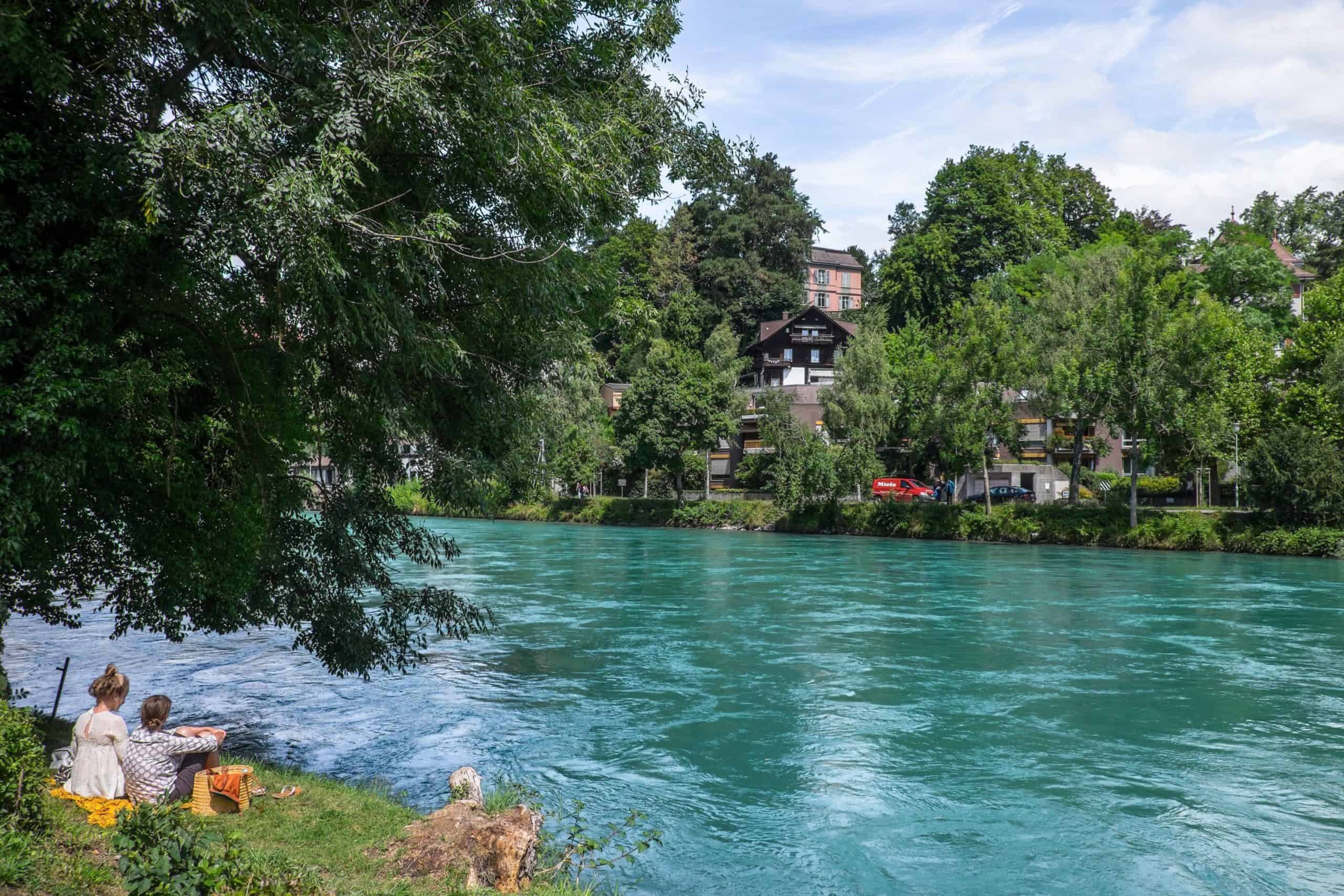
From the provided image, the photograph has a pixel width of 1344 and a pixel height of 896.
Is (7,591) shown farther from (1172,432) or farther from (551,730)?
(1172,432)

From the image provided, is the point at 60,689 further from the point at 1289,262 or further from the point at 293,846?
the point at 1289,262

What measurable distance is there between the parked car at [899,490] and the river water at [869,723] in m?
29.0

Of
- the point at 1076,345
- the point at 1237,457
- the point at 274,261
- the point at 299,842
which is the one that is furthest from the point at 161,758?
the point at 1237,457

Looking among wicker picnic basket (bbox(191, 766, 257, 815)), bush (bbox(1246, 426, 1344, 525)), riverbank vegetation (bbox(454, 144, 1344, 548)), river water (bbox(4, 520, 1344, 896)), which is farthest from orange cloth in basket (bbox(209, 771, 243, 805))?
bush (bbox(1246, 426, 1344, 525))

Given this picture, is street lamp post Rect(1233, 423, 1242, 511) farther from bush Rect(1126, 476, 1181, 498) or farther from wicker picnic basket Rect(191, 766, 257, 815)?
wicker picnic basket Rect(191, 766, 257, 815)

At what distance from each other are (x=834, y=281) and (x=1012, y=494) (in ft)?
192

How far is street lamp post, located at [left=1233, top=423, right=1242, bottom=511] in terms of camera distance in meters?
48.0

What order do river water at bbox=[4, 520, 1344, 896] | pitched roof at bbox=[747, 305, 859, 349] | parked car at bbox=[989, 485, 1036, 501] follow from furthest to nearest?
pitched roof at bbox=[747, 305, 859, 349], parked car at bbox=[989, 485, 1036, 501], river water at bbox=[4, 520, 1344, 896]

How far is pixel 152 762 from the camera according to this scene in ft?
30.4

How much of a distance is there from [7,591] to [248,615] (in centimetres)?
288

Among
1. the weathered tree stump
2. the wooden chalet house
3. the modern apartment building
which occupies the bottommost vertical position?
the weathered tree stump

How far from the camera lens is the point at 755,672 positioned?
67.5 ft

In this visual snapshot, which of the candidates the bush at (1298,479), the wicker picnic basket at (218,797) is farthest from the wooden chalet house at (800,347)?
the wicker picnic basket at (218,797)

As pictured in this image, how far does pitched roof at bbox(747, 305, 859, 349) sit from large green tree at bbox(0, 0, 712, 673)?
2908 inches
